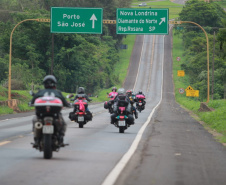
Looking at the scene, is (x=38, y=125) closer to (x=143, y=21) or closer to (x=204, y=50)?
(x=143, y=21)

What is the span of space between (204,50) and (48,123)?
80.5 meters

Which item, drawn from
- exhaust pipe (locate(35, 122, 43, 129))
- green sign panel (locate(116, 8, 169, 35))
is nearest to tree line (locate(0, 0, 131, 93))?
green sign panel (locate(116, 8, 169, 35))

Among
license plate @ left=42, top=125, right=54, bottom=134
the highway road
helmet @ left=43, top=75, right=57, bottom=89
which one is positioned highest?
helmet @ left=43, top=75, right=57, bottom=89

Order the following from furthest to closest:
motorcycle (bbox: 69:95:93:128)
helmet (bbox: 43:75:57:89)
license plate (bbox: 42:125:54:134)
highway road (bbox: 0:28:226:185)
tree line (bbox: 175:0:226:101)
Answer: tree line (bbox: 175:0:226:101), motorcycle (bbox: 69:95:93:128), helmet (bbox: 43:75:57:89), license plate (bbox: 42:125:54:134), highway road (bbox: 0:28:226:185)

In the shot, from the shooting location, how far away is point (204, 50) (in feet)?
296

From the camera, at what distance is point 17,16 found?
70688 mm

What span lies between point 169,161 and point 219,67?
62013 mm

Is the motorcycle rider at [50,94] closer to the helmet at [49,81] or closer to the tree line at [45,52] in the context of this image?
the helmet at [49,81]

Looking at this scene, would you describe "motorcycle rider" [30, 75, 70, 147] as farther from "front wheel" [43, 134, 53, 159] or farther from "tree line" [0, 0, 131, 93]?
"tree line" [0, 0, 131, 93]

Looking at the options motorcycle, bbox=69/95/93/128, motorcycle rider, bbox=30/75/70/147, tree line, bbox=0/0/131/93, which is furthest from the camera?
tree line, bbox=0/0/131/93

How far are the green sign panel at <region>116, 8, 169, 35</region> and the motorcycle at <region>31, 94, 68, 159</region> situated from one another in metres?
29.2

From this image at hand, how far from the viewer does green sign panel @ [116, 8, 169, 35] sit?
4053 centimetres

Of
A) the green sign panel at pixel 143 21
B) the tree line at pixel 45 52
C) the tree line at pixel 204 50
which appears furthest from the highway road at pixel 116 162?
the tree line at pixel 45 52

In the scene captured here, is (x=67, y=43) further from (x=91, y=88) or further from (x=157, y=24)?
(x=157, y=24)
